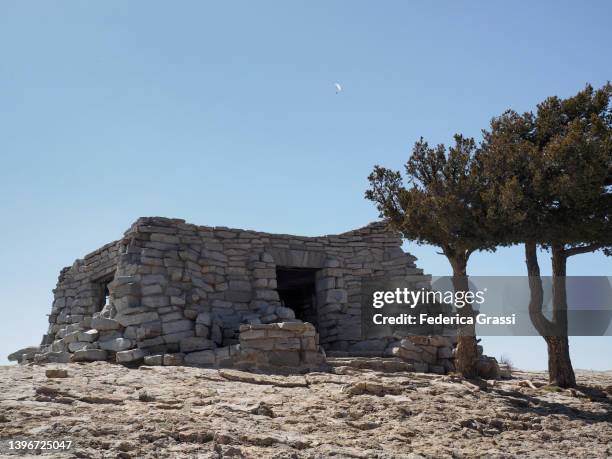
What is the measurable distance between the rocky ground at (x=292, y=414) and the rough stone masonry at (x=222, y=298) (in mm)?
1114

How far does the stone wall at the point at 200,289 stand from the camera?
13.6 m

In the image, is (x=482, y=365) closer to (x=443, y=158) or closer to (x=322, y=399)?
(x=443, y=158)

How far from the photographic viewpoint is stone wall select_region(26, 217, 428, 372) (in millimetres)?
13594

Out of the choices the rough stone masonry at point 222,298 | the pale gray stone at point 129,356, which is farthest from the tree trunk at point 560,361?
the pale gray stone at point 129,356

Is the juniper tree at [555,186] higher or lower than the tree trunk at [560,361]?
higher

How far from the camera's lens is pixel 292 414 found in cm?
924

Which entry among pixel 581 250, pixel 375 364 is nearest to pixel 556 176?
pixel 581 250

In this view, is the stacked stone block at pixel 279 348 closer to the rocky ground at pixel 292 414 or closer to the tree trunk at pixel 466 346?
the rocky ground at pixel 292 414

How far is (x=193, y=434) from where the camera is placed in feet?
25.7

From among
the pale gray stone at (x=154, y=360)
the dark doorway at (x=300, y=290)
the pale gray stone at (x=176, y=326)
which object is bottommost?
the pale gray stone at (x=154, y=360)

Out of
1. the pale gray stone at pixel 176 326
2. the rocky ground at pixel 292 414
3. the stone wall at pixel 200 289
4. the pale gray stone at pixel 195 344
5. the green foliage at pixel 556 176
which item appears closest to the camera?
the rocky ground at pixel 292 414

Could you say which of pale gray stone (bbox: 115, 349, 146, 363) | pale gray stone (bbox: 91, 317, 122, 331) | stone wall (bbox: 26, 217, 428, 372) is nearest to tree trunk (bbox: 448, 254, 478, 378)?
stone wall (bbox: 26, 217, 428, 372)

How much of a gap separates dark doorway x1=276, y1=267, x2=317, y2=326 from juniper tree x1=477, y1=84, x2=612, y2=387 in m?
6.18

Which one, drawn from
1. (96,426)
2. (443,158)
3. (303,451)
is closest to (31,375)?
(96,426)
